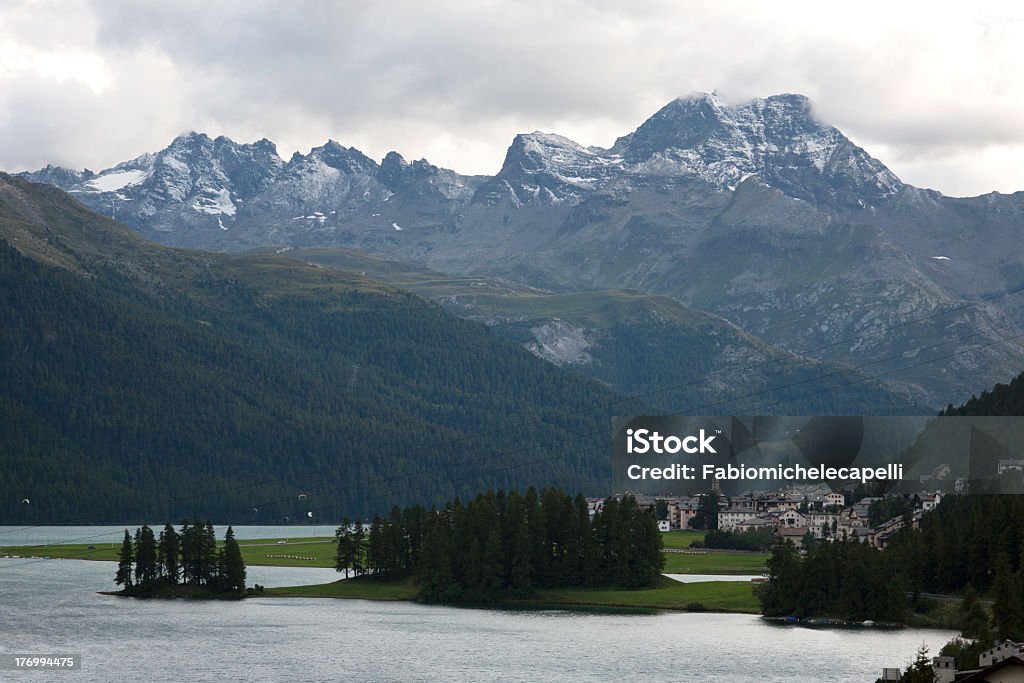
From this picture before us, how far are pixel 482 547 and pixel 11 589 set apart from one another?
4779 cm

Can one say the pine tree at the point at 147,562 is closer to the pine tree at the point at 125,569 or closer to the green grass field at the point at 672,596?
the pine tree at the point at 125,569

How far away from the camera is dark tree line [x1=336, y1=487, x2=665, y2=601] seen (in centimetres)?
16062

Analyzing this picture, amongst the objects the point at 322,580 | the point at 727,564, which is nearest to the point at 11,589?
the point at 322,580

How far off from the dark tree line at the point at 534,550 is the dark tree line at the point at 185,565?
17920 millimetres

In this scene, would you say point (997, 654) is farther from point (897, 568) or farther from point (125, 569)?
point (125, 569)

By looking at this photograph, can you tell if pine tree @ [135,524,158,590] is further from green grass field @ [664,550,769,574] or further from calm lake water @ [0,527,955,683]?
green grass field @ [664,550,769,574]

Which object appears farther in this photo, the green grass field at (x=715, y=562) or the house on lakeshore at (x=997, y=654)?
the green grass field at (x=715, y=562)

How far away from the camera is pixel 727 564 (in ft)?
612

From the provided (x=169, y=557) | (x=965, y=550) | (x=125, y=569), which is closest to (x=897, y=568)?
(x=965, y=550)

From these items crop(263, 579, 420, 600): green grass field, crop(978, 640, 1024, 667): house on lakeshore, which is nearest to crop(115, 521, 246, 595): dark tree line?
crop(263, 579, 420, 600): green grass field

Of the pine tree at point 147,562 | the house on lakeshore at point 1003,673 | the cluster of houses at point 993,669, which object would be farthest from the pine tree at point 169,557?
the house on lakeshore at point 1003,673

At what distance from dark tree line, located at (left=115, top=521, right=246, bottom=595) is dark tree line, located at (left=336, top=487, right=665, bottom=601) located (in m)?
17.9

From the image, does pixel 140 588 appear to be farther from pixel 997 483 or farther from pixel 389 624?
pixel 997 483

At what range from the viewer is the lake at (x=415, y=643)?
109 metres
